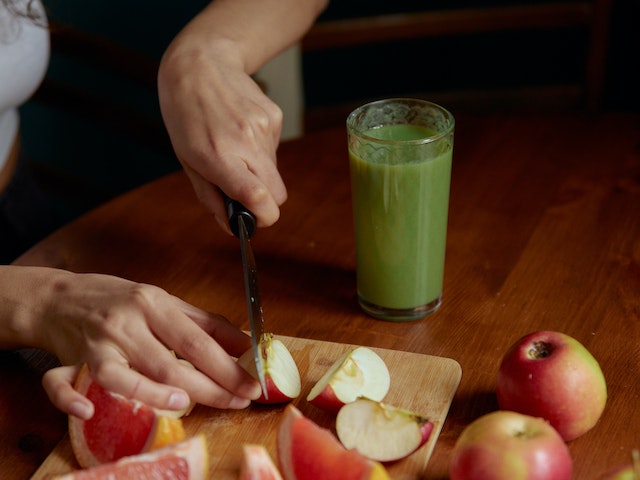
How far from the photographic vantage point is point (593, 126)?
154 centimetres

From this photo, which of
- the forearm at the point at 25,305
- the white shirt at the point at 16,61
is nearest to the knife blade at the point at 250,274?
the forearm at the point at 25,305

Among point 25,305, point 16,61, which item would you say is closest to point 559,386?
point 25,305

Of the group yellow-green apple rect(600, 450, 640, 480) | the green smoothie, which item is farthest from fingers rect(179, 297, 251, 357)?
yellow-green apple rect(600, 450, 640, 480)

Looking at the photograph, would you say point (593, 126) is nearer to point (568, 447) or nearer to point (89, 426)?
point (568, 447)

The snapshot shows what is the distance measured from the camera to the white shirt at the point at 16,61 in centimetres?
145

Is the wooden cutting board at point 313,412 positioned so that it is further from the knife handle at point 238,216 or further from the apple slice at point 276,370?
the knife handle at point 238,216

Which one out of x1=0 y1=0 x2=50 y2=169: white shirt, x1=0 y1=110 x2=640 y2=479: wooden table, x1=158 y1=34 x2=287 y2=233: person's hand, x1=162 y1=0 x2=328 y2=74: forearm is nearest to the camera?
x1=0 y1=110 x2=640 y2=479: wooden table

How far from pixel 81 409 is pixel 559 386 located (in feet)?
1.67

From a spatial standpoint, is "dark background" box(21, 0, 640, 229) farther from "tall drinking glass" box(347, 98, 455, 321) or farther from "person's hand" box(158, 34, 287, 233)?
"tall drinking glass" box(347, 98, 455, 321)

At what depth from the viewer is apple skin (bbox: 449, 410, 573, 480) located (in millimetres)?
808

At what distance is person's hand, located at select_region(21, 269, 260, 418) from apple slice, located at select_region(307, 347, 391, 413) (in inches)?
3.1

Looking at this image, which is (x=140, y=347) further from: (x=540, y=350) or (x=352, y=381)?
(x=540, y=350)

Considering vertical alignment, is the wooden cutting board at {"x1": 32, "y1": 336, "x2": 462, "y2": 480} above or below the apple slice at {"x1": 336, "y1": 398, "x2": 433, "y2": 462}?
below

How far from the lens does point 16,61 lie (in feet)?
4.79
